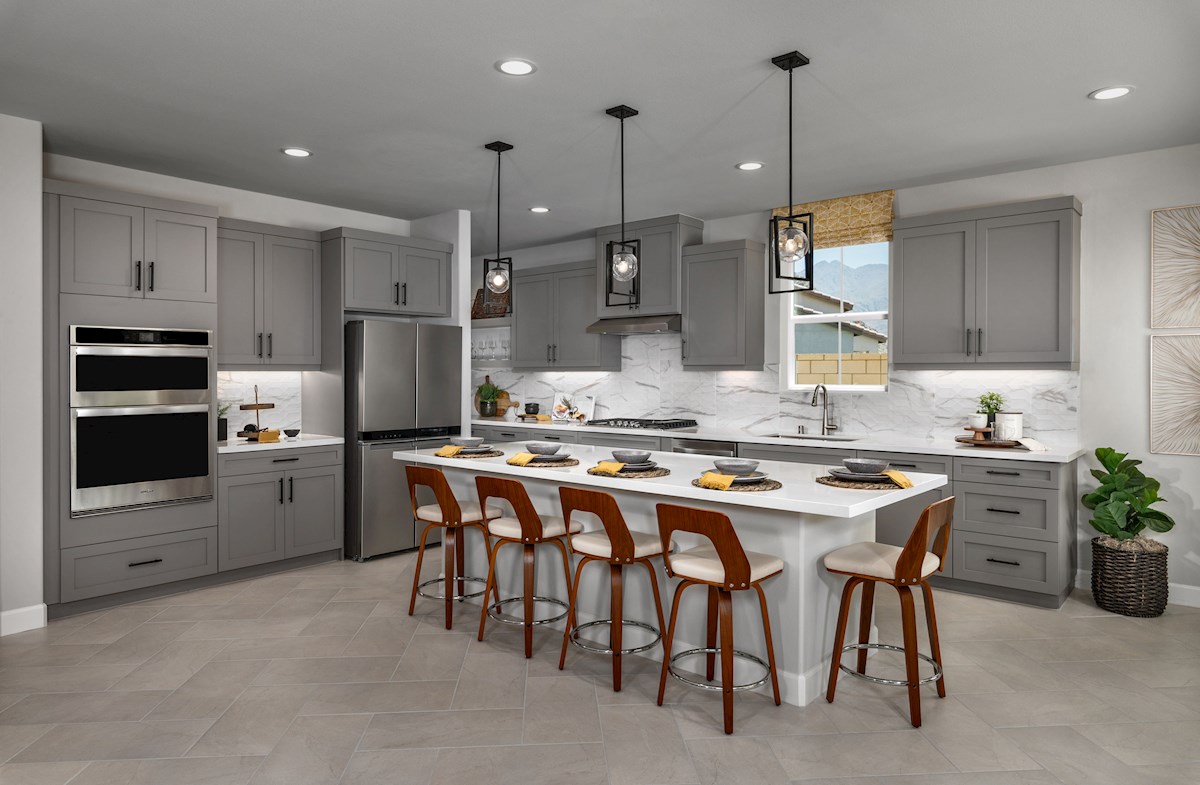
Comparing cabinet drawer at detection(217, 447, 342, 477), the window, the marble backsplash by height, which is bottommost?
cabinet drawer at detection(217, 447, 342, 477)

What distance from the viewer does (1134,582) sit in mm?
4109

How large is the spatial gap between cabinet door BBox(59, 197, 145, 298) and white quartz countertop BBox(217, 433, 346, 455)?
43.1 inches

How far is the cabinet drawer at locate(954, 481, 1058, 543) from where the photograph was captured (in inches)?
168

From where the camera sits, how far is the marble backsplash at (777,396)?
188 inches

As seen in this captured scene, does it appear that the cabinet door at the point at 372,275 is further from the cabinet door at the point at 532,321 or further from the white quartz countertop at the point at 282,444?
the cabinet door at the point at 532,321

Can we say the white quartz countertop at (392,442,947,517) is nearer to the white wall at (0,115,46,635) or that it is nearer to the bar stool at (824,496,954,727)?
the bar stool at (824,496,954,727)

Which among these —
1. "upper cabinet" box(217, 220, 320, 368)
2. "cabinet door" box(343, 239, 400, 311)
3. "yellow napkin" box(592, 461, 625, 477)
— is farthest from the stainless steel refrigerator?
"yellow napkin" box(592, 461, 625, 477)

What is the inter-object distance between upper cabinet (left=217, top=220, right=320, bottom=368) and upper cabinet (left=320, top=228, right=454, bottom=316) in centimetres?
26

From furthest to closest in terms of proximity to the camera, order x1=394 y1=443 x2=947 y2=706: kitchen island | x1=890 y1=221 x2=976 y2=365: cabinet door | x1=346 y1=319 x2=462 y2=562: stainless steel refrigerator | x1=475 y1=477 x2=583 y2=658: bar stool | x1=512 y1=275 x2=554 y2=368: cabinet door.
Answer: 1. x1=512 y1=275 x2=554 y2=368: cabinet door
2. x1=346 y1=319 x2=462 y2=562: stainless steel refrigerator
3. x1=890 y1=221 x2=976 y2=365: cabinet door
4. x1=475 y1=477 x2=583 y2=658: bar stool
5. x1=394 y1=443 x2=947 y2=706: kitchen island

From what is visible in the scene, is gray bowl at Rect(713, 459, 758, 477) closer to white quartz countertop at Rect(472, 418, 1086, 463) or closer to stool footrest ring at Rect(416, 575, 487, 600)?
stool footrest ring at Rect(416, 575, 487, 600)

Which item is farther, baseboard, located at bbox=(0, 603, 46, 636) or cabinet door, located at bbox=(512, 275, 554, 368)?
cabinet door, located at bbox=(512, 275, 554, 368)

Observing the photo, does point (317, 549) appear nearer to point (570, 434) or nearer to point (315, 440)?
point (315, 440)

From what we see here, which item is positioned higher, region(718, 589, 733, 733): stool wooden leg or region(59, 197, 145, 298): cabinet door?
region(59, 197, 145, 298): cabinet door

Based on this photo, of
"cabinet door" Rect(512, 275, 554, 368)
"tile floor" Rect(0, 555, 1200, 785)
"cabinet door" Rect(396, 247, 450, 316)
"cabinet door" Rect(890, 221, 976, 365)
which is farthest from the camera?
"cabinet door" Rect(512, 275, 554, 368)
